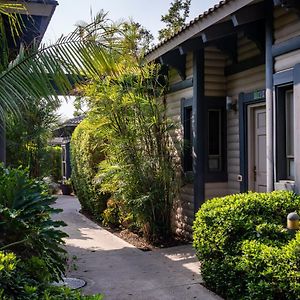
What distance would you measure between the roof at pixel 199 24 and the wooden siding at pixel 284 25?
641 millimetres

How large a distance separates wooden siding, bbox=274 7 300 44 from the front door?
5.96 ft

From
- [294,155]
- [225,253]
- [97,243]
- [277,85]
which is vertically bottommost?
[97,243]

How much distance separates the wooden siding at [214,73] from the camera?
845 cm

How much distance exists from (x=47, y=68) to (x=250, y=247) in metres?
2.88

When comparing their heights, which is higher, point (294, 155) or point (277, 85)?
point (277, 85)

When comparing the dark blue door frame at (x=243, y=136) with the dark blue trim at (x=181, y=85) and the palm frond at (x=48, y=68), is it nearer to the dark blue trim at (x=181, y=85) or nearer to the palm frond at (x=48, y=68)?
the dark blue trim at (x=181, y=85)

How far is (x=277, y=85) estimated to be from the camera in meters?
5.96

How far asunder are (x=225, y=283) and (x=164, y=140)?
3994 millimetres

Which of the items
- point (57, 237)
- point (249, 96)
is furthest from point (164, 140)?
point (57, 237)

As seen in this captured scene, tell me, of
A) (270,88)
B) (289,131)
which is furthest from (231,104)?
(289,131)

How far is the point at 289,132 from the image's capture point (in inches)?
237

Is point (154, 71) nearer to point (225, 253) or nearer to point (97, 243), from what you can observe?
point (97, 243)

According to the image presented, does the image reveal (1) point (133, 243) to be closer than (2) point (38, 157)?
Yes

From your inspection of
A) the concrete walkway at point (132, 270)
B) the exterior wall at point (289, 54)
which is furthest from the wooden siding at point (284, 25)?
the concrete walkway at point (132, 270)
